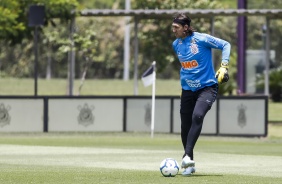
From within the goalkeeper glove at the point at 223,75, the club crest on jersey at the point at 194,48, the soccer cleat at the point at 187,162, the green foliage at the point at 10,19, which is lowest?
the soccer cleat at the point at 187,162

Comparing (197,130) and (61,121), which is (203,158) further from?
(61,121)

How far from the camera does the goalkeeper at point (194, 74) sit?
14.2 metres

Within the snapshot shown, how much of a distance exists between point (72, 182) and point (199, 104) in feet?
7.45

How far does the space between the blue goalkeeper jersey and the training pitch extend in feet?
4.25

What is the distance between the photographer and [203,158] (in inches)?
736

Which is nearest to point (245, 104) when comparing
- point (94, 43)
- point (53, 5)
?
point (53, 5)

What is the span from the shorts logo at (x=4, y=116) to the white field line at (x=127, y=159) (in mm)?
6944

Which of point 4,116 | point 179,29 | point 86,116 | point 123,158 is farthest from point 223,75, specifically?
point 4,116

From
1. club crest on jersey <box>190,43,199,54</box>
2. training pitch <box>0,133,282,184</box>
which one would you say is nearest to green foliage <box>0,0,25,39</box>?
training pitch <box>0,133,282,184</box>

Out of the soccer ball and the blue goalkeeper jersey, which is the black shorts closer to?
the blue goalkeeper jersey

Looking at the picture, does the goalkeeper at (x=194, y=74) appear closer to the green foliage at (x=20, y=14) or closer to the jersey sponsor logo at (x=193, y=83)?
the jersey sponsor logo at (x=193, y=83)

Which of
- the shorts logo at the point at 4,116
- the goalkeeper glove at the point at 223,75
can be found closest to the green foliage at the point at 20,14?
the shorts logo at the point at 4,116

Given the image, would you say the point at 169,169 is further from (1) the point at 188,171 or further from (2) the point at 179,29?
(2) the point at 179,29

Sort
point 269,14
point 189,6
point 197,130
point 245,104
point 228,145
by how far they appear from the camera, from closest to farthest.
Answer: point 197,130
point 228,145
point 245,104
point 269,14
point 189,6
